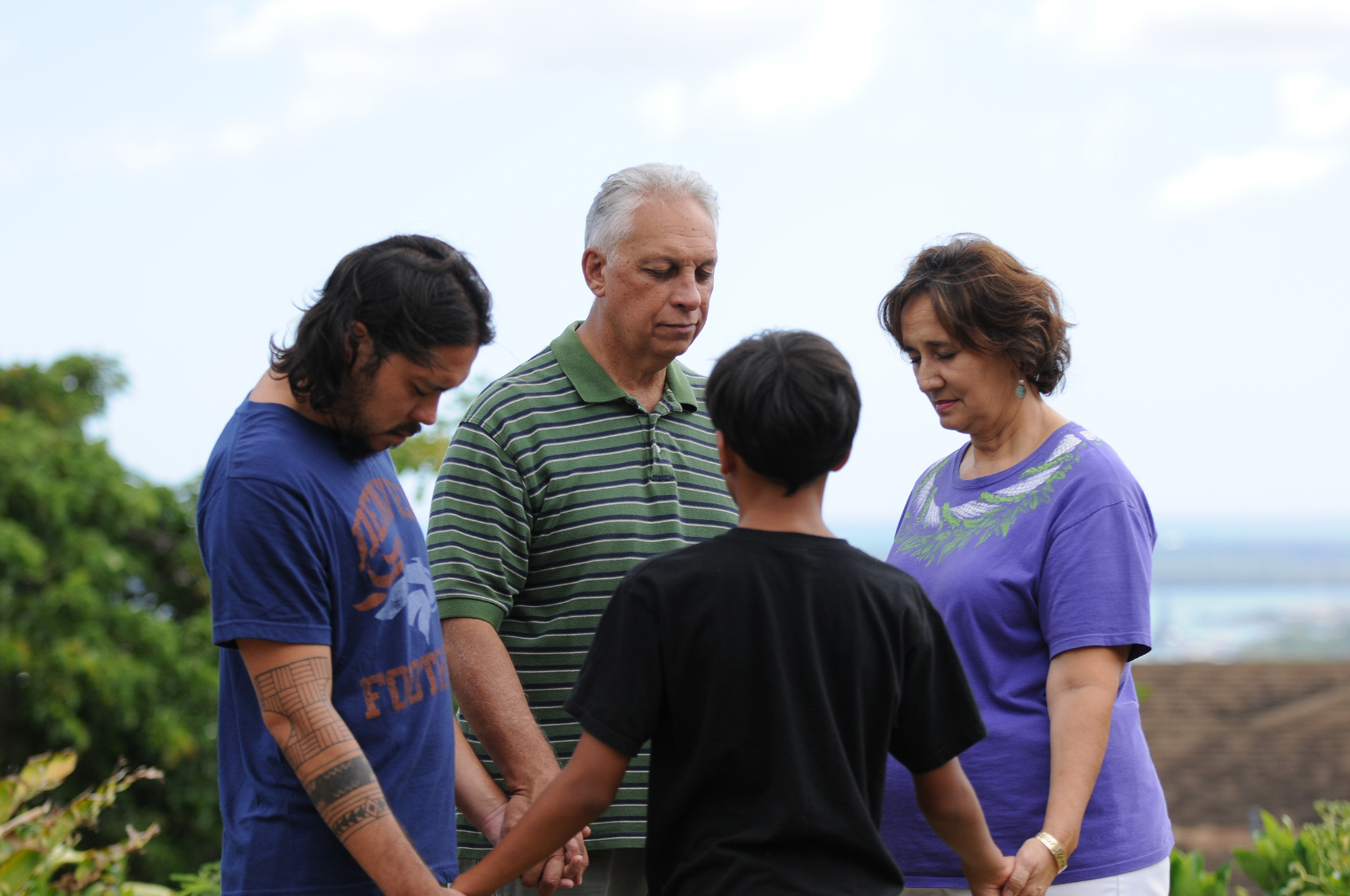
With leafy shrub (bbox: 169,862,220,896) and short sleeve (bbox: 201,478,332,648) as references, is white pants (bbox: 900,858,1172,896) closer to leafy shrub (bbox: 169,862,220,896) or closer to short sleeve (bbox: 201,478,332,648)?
short sleeve (bbox: 201,478,332,648)

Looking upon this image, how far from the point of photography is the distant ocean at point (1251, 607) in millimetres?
88375

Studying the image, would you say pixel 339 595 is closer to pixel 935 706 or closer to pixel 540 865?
pixel 540 865

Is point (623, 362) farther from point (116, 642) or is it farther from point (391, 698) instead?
point (116, 642)

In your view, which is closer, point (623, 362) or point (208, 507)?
point (208, 507)

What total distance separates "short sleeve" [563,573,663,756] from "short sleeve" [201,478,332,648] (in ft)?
1.47

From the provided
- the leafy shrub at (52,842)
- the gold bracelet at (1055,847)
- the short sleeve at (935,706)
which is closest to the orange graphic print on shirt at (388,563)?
the short sleeve at (935,706)

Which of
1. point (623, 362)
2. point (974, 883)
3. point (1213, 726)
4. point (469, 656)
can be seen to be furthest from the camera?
point (1213, 726)

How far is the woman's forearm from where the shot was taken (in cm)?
229

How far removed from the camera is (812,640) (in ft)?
5.82

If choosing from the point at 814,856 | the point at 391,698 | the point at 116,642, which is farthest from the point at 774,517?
the point at 116,642

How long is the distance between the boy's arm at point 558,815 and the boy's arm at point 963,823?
52cm

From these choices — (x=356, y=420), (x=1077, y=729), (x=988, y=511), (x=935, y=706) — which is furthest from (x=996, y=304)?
(x=356, y=420)

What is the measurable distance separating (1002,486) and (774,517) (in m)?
0.92

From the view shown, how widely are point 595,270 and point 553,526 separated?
2.11ft
